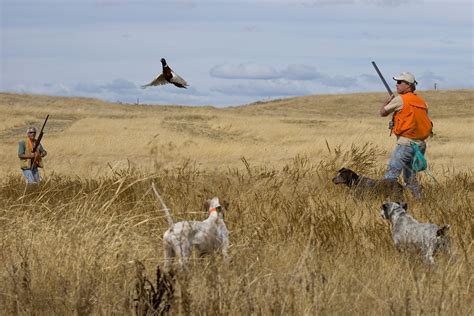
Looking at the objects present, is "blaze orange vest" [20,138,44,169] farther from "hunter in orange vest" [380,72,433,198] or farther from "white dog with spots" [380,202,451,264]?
"white dog with spots" [380,202,451,264]

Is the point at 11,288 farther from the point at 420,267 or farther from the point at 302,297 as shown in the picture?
the point at 420,267

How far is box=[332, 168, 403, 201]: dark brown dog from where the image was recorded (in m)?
10.6

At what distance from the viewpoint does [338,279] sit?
18.2 ft

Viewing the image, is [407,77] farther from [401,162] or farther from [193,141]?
[193,141]

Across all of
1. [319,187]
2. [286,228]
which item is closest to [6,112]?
[319,187]

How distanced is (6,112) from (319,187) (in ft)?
153

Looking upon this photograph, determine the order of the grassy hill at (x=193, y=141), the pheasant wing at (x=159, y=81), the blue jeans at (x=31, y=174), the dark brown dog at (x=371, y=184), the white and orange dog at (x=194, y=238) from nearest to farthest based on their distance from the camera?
the white and orange dog at (x=194, y=238), the pheasant wing at (x=159, y=81), the dark brown dog at (x=371, y=184), the blue jeans at (x=31, y=174), the grassy hill at (x=193, y=141)

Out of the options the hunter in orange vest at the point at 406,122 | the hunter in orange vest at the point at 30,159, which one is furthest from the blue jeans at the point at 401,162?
the hunter in orange vest at the point at 30,159

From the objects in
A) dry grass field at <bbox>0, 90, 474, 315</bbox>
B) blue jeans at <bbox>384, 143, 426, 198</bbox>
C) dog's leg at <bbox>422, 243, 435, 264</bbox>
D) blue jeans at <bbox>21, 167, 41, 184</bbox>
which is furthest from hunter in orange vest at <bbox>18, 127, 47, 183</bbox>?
dog's leg at <bbox>422, 243, 435, 264</bbox>

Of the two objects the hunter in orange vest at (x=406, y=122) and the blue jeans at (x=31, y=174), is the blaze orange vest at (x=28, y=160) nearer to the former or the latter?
the blue jeans at (x=31, y=174)

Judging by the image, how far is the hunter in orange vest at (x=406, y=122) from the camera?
11.0m

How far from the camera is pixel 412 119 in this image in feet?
36.2

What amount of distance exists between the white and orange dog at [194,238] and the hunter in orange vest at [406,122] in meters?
5.30

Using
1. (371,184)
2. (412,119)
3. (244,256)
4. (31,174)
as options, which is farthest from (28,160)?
(244,256)
